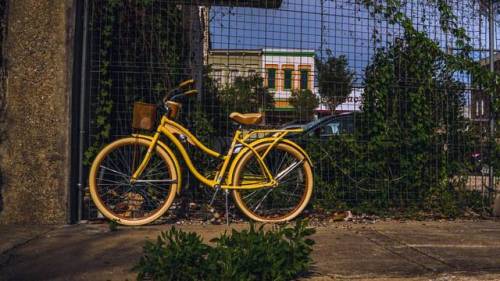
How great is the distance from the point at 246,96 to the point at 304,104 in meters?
0.64

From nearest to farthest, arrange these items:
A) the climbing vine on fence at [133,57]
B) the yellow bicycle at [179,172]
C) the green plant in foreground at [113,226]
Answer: the green plant in foreground at [113,226] → the yellow bicycle at [179,172] → the climbing vine on fence at [133,57]

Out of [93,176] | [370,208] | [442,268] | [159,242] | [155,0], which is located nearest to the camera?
[159,242]

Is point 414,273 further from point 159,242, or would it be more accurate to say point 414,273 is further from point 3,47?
point 3,47

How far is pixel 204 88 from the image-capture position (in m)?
6.03

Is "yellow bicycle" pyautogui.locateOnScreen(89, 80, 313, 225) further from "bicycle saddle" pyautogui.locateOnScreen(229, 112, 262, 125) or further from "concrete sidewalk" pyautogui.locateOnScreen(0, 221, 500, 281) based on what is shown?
"concrete sidewalk" pyautogui.locateOnScreen(0, 221, 500, 281)

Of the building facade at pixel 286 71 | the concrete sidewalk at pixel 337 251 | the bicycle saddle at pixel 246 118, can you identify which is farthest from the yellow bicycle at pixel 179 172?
the building facade at pixel 286 71

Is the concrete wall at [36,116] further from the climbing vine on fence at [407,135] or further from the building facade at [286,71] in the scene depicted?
the climbing vine on fence at [407,135]

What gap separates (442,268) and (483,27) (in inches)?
149

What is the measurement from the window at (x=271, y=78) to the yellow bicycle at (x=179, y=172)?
563 mm

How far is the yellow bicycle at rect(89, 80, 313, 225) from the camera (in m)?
5.50

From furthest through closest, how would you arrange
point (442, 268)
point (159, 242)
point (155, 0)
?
point (155, 0) < point (442, 268) < point (159, 242)

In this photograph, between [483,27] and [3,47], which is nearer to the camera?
[3,47]

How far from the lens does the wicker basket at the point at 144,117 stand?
5.45m

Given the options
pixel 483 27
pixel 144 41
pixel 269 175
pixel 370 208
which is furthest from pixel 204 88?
pixel 483 27
